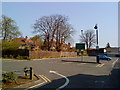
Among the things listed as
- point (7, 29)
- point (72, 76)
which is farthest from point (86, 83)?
point (7, 29)

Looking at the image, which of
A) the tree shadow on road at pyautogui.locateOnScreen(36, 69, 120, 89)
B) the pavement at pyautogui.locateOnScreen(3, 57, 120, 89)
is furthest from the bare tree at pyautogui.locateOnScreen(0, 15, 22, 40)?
the tree shadow on road at pyautogui.locateOnScreen(36, 69, 120, 89)

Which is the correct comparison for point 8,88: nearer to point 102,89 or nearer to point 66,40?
point 102,89

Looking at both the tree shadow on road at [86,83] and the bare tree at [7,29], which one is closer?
the tree shadow on road at [86,83]

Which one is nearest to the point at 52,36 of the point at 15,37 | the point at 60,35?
the point at 60,35

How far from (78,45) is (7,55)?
62.5 feet

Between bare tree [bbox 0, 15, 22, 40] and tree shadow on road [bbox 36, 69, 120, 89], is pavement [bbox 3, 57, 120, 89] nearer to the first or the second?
tree shadow on road [bbox 36, 69, 120, 89]

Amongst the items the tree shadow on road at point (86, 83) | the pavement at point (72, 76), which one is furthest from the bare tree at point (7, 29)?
the tree shadow on road at point (86, 83)

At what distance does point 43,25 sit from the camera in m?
48.2

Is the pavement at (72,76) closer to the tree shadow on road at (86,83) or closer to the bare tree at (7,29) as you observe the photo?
the tree shadow on road at (86,83)

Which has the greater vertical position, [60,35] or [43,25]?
[43,25]

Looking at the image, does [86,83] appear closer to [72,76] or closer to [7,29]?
[72,76]

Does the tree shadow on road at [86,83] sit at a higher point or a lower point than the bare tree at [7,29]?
lower

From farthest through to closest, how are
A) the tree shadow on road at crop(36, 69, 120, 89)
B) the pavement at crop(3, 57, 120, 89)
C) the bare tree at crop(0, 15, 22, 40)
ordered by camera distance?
1. the bare tree at crop(0, 15, 22, 40)
2. the pavement at crop(3, 57, 120, 89)
3. the tree shadow on road at crop(36, 69, 120, 89)

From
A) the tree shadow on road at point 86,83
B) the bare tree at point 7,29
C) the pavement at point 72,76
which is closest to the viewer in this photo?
the tree shadow on road at point 86,83
